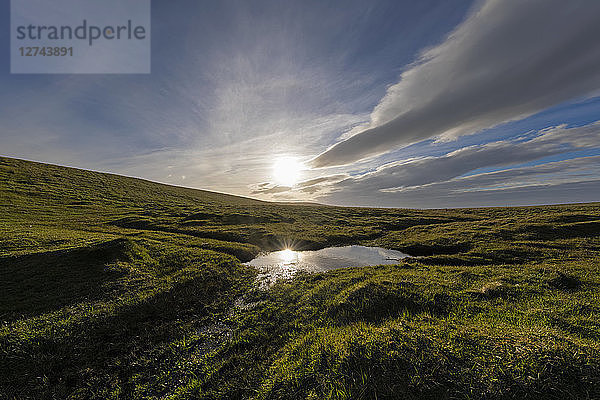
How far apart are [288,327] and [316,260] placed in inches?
667

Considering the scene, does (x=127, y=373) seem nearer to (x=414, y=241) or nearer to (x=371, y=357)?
(x=371, y=357)

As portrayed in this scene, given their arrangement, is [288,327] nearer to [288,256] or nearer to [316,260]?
[316,260]

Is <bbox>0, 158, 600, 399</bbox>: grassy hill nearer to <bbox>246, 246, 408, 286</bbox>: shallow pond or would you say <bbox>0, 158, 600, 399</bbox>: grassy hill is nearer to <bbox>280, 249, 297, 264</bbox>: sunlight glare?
<bbox>246, 246, 408, 286</bbox>: shallow pond

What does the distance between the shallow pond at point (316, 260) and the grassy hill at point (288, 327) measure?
2649 mm

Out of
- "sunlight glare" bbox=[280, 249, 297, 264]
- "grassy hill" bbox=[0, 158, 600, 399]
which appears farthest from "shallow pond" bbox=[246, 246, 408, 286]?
"grassy hill" bbox=[0, 158, 600, 399]

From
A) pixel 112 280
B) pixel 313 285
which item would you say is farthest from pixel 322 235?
pixel 112 280

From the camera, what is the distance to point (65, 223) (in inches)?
1615

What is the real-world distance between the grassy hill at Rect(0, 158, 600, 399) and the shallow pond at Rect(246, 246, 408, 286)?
8.69 ft

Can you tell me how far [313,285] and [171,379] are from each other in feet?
40.3

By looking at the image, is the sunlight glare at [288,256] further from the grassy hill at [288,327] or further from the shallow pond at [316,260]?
the grassy hill at [288,327]

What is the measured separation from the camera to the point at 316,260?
30.2 m

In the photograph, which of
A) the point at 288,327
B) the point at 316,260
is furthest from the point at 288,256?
the point at 288,327

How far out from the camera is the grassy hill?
25.2ft

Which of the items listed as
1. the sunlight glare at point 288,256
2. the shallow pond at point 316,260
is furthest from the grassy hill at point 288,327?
the sunlight glare at point 288,256
